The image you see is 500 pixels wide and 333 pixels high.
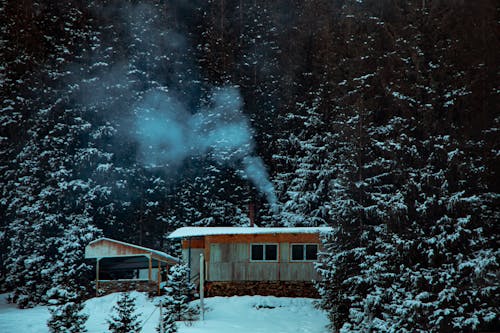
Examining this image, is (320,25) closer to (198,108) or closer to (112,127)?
(198,108)

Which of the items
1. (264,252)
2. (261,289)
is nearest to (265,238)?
(264,252)

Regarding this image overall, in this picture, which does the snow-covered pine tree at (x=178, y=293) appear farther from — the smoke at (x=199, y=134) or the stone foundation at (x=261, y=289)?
the smoke at (x=199, y=134)

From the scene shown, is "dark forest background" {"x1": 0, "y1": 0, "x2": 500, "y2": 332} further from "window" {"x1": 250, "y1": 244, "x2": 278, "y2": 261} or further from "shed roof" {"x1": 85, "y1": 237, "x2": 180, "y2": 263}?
"shed roof" {"x1": 85, "y1": 237, "x2": 180, "y2": 263}

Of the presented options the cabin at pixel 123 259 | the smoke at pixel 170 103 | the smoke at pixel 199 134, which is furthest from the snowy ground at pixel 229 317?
the smoke at pixel 199 134

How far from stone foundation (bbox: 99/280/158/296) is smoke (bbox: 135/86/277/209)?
13309 mm

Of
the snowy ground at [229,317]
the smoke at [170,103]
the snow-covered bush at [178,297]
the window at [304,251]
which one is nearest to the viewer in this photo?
the snow-covered bush at [178,297]

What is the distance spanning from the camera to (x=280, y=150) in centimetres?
3869

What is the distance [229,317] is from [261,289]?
13.0 ft

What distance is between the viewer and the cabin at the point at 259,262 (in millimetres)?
25922

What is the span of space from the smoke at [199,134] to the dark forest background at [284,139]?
0.18 meters

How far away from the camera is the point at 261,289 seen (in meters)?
26.0

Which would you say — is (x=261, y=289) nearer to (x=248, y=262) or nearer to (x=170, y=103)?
(x=248, y=262)

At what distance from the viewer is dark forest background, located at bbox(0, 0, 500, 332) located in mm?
17484

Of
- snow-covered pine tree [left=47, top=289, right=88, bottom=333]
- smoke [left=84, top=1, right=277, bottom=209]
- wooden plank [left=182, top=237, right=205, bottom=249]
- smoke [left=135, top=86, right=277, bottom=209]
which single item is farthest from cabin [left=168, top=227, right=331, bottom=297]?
smoke [left=135, top=86, right=277, bottom=209]
